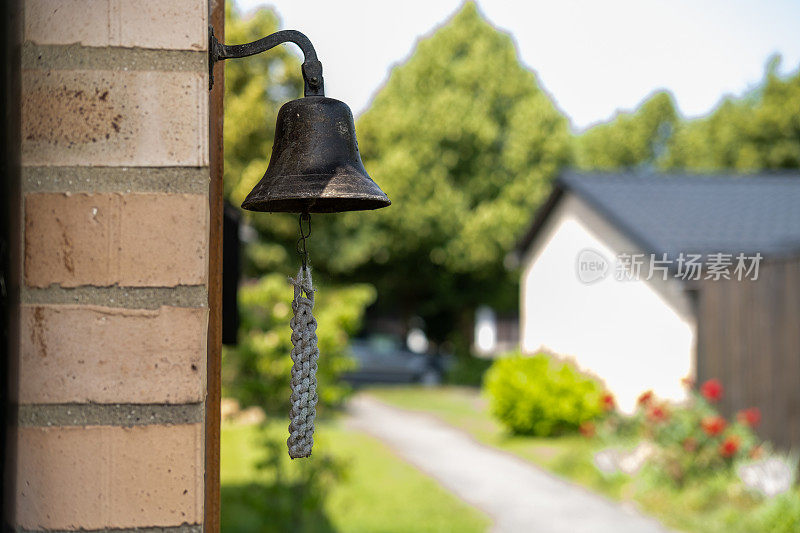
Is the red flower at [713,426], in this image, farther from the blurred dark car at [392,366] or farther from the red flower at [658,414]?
the blurred dark car at [392,366]

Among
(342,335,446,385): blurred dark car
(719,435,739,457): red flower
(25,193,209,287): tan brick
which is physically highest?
(25,193,209,287): tan brick

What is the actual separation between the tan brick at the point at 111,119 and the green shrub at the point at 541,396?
496 inches

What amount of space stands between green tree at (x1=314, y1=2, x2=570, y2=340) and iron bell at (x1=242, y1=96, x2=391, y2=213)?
20.4m

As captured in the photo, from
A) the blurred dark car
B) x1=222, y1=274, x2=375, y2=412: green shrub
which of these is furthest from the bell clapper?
the blurred dark car

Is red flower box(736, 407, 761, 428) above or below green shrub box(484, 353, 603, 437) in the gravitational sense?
above

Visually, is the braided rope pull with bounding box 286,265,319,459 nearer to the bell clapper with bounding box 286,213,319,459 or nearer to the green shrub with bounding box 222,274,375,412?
the bell clapper with bounding box 286,213,319,459

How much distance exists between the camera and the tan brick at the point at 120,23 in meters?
0.99

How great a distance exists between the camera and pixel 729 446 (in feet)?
27.1

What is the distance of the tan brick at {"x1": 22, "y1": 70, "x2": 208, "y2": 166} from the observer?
977mm

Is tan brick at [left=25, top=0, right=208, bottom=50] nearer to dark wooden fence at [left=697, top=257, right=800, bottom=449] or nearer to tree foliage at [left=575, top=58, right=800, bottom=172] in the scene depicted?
dark wooden fence at [left=697, top=257, right=800, bottom=449]

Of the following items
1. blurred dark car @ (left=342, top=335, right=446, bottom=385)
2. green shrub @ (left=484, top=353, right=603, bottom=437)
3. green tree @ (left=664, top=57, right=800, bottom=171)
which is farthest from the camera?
green tree @ (left=664, top=57, right=800, bottom=171)

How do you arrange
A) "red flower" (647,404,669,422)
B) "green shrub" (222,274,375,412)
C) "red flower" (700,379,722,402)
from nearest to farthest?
"red flower" (700,379,722,402) → "red flower" (647,404,669,422) → "green shrub" (222,274,375,412)

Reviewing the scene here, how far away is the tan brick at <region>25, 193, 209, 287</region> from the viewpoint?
3.19 feet

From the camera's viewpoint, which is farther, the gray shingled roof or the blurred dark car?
the blurred dark car
